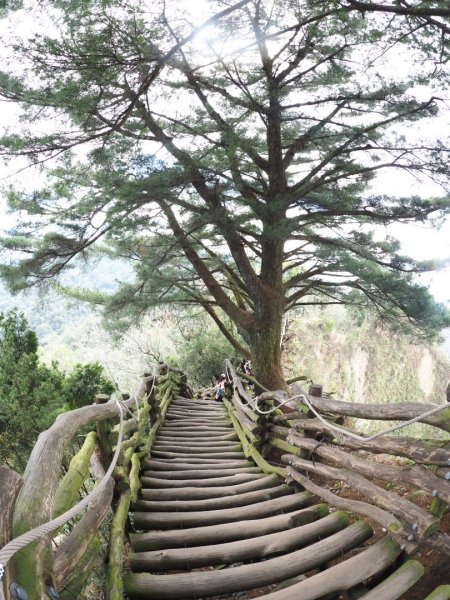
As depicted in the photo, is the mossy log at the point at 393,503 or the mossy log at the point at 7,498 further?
the mossy log at the point at 393,503

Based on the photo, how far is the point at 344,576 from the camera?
5.75ft

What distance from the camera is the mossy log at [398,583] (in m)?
1.63

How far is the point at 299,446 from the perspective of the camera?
3137mm

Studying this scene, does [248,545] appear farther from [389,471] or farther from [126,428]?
[126,428]

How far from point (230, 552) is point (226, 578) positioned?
239mm

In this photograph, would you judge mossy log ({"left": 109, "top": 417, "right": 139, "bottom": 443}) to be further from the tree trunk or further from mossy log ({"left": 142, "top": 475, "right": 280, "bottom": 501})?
the tree trunk

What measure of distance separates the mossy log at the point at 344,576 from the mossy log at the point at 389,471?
1.00ft

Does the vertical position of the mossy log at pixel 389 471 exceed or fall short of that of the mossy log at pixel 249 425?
it exceeds it

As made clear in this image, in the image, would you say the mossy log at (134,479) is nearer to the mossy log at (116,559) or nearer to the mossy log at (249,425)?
the mossy log at (116,559)

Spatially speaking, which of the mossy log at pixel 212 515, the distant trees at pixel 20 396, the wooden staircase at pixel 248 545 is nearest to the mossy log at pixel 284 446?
the wooden staircase at pixel 248 545

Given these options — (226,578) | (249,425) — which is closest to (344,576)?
(226,578)

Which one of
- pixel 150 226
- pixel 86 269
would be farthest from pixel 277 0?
pixel 86 269

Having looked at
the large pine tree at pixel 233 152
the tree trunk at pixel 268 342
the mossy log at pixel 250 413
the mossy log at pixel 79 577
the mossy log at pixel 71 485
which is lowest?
the mossy log at pixel 79 577

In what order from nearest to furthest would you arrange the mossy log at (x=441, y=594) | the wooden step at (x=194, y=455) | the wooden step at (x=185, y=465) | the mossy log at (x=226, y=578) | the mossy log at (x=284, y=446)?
the mossy log at (x=441, y=594), the mossy log at (x=226, y=578), the mossy log at (x=284, y=446), the wooden step at (x=185, y=465), the wooden step at (x=194, y=455)
